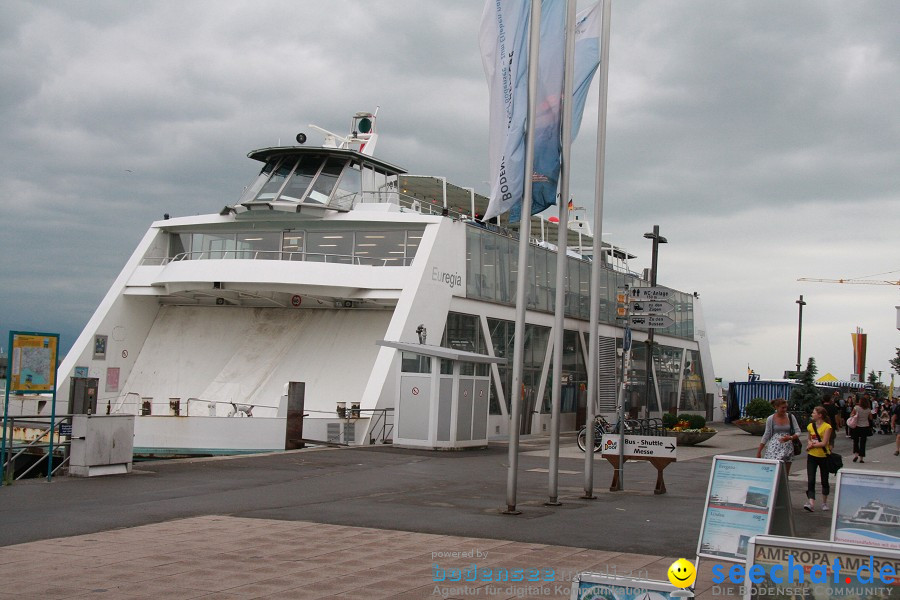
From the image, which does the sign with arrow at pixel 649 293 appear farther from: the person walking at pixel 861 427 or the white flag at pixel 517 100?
the person walking at pixel 861 427

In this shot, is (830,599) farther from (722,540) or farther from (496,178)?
(496,178)

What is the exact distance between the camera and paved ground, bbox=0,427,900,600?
707 cm

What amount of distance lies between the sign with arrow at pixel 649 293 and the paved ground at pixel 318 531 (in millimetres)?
3023

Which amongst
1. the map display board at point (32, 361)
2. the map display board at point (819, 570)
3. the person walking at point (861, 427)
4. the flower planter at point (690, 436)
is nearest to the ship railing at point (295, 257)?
the flower planter at point (690, 436)

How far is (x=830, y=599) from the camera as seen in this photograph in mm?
4020

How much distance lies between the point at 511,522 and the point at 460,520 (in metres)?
0.59

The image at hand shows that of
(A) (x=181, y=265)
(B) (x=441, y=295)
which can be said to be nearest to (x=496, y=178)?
(B) (x=441, y=295)

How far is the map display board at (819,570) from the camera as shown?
3.95 m

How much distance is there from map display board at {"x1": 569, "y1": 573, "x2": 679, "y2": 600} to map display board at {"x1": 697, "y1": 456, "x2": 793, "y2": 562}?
11.6 feet

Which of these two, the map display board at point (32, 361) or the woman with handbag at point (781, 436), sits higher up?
the map display board at point (32, 361)

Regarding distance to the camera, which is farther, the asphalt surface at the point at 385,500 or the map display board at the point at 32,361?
the map display board at the point at 32,361

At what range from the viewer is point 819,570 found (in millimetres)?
4094

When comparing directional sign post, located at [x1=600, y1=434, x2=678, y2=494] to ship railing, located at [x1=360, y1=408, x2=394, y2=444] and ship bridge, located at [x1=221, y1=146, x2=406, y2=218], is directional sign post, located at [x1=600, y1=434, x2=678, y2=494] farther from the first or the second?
ship bridge, located at [x1=221, y1=146, x2=406, y2=218]

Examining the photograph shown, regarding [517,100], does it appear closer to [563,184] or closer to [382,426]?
[563,184]
